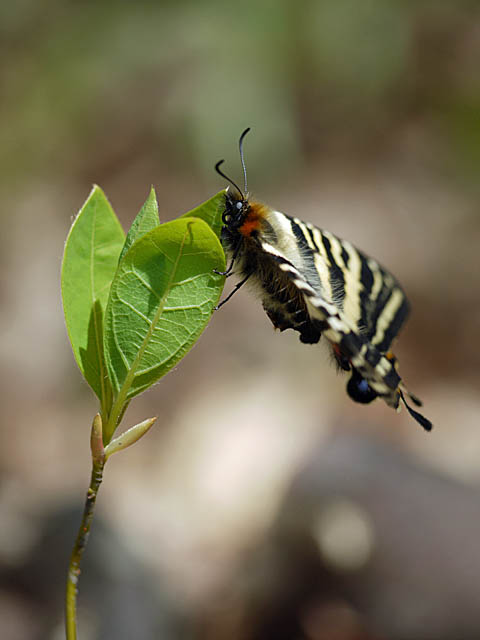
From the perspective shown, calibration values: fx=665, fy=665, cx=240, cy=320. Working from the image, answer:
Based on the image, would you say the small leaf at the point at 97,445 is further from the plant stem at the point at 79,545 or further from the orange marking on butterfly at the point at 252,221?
the orange marking on butterfly at the point at 252,221

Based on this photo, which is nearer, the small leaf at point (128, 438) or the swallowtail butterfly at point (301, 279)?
the small leaf at point (128, 438)

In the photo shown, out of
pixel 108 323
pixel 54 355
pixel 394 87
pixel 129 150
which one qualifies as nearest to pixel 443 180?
pixel 394 87

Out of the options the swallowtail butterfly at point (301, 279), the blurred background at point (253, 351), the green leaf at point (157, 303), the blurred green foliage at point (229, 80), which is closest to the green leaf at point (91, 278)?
the green leaf at point (157, 303)

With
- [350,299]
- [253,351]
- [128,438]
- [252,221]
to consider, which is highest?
[252,221]

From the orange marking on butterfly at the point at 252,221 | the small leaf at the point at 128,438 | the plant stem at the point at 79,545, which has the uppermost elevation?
the orange marking on butterfly at the point at 252,221

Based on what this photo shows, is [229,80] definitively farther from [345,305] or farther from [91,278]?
[91,278]

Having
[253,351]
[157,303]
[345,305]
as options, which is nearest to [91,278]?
[157,303]
